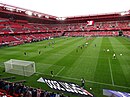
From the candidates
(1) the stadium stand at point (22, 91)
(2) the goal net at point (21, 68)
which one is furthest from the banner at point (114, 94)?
(2) the goal net at point (21, 68)

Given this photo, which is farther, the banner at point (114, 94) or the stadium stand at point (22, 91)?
the banner at point (114, 94)

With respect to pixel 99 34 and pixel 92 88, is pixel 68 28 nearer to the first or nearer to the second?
pixel 99 34

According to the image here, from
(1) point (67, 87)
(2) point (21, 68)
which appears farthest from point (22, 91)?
(2) point (21, 68)

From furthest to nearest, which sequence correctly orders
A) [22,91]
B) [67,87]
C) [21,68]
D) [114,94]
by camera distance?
[21,68] < [67,87] < [22,91] < [114,94]

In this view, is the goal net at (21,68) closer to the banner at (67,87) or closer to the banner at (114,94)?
the banner at (67,87)

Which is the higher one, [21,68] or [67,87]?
[21,68]

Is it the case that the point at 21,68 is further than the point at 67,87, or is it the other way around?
the point at 21,68

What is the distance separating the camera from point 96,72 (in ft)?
55.9

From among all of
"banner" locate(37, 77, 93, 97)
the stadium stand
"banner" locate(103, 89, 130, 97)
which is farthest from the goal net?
"banner" locate(103, 89, 130, 97)

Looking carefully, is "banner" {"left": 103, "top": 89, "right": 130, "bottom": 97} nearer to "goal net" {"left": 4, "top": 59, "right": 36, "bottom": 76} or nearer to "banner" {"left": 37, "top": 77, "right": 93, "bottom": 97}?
"banner" {"left": 37, "top": 77, "right": 93, "bottom": 97}

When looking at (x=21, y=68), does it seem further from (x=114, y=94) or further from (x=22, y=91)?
(x=114, y=94)

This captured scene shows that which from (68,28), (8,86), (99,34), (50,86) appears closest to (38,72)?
(50,86)

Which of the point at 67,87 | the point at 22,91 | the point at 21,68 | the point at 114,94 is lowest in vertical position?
the point at 67,87

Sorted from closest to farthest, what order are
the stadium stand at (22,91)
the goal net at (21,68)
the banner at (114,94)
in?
the stadium stand at (22,91) → the banner at (114,94) → the goal net at (21,68)
